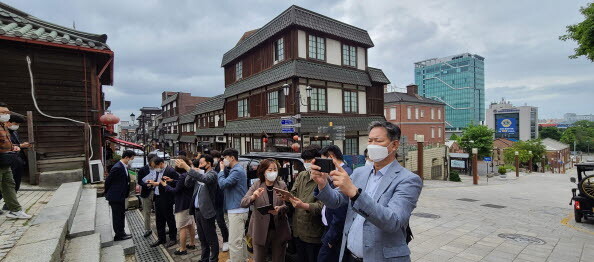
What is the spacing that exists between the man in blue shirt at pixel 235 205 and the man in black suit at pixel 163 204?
2081 millimetres

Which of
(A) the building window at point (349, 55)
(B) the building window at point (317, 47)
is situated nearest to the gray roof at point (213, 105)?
(B) the building window at point (317, 47)

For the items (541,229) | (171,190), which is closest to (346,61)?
(541,229)

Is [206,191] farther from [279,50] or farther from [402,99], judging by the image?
[402,99]

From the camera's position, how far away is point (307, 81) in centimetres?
1725

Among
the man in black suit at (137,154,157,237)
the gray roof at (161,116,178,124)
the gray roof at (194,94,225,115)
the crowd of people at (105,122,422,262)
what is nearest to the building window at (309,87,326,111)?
the crowd of people at (105,122,422,262)

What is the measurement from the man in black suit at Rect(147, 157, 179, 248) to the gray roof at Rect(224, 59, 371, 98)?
10.7 metres

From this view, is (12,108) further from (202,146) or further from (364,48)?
(202,146)

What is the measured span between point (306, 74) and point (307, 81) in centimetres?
66

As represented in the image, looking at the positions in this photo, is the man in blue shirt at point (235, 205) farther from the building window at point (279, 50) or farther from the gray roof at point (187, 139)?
the gray roof at point (187, 139)

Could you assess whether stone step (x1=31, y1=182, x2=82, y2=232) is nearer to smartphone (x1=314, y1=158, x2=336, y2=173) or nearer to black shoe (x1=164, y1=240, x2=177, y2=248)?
black shoe (x1=164, y1=240, x2=177, y2=248)

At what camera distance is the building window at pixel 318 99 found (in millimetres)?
17625

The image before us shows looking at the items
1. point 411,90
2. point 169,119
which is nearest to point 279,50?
point 411,90

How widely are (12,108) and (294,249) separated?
10.4 meters

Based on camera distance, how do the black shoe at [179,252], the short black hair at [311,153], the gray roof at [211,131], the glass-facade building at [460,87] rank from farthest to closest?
the glass-facade building at [460,87]
the gray roof at [211,131]
the black shoe at [179,252]
the short black hair at [311,153]
